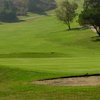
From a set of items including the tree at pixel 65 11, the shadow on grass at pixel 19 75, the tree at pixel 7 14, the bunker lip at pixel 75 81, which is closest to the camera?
the bunker lip at pixel 75 81

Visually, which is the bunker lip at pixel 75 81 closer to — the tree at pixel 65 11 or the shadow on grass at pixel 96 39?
the shadow on grass at pixel 96 39

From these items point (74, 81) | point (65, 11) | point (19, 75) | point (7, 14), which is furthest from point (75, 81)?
point (7, 14)

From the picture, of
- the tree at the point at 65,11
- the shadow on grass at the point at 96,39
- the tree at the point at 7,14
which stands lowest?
the tree at the point at 7,14

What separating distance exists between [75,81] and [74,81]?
0.07 metres

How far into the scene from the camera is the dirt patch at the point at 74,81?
80.3 feet

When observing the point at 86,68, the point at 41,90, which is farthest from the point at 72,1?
the point at 41,90

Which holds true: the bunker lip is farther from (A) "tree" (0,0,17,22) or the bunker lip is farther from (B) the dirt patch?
(A) "tree" (0,0,17,22)

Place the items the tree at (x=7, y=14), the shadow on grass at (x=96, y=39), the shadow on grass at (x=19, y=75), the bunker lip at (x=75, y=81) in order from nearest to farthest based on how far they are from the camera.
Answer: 1. the bunker lip at (x=75, y=81)
2. the shadow on grass at (x=19, y=75)
3. the shadow on grass at (x=96, y=39)
4. the tree at (x=7, y=14)

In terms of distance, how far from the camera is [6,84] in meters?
24.5

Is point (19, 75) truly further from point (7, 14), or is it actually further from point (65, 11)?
point (7, 14)

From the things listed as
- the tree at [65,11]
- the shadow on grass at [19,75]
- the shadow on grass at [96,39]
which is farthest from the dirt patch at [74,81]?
the tree at [65,11]

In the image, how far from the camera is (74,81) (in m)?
25.2

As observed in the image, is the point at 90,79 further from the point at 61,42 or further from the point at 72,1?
the point at 72,1

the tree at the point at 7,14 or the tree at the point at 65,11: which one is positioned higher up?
the tree at the point at 65,11
